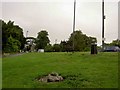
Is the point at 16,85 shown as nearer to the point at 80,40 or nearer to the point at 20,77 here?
the point at 20,77

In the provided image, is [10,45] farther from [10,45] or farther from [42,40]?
[42,40]

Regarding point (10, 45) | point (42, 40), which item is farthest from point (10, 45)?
point (42, 40)

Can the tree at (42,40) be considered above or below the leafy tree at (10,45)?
above

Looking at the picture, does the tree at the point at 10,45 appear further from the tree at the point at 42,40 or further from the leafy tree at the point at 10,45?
the tree at the point at 42,40

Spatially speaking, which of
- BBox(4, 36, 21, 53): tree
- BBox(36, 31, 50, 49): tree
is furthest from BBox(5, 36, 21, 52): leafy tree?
BBox(36, 31, 50, 49): tree

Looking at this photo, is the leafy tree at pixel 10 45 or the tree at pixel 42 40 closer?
the leafy tree at pixel 10 45

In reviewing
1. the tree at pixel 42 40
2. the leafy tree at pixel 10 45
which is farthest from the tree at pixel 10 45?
the tree at pixel 42 40

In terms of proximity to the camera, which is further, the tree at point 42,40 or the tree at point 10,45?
the tree at point 42,40

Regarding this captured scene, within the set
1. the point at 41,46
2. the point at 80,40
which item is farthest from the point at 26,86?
the point at 41,46

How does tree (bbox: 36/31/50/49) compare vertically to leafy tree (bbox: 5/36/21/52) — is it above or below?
above

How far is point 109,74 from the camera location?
48.6ft

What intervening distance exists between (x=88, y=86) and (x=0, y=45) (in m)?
50.6

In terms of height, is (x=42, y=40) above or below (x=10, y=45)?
above

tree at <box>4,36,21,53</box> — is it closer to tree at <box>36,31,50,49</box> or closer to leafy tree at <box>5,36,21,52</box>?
leafy tree at <box>5,36,21,52</box>
